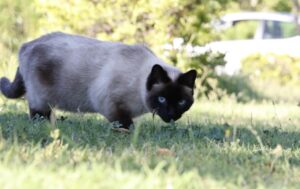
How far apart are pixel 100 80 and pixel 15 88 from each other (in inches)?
41.5

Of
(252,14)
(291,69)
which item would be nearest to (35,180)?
(291,69)

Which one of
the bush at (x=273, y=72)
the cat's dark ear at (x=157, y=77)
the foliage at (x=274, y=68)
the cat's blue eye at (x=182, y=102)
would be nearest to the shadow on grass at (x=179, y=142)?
the cat's blue eye at (x=182, y=102)

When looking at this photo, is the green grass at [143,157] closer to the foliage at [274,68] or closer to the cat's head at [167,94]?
the cat's head at [167,94]

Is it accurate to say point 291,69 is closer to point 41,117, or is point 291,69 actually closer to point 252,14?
point 252,14

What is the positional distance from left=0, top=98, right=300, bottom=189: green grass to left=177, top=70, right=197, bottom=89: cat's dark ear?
410 millimetres

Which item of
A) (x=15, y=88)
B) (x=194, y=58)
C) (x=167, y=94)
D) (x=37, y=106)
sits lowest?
(x=194, y=58)

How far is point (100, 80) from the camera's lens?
6.93 m

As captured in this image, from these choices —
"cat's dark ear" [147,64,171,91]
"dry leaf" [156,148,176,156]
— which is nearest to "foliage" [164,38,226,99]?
"cat's dark ear" [147,64,171,91]

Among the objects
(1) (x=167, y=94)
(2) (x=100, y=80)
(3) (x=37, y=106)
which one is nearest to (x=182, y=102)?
(1) (x=167, y=94)

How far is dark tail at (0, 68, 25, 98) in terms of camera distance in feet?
24.7

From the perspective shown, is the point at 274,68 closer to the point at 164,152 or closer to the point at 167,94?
the point at 167,94

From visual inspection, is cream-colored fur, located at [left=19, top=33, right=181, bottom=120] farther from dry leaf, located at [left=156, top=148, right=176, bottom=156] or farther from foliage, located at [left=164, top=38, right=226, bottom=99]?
foliage, located at [left=164, top=38, right=226, bottom=99]

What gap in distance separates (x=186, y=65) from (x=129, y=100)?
515cm

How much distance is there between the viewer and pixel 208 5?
40.6ft
